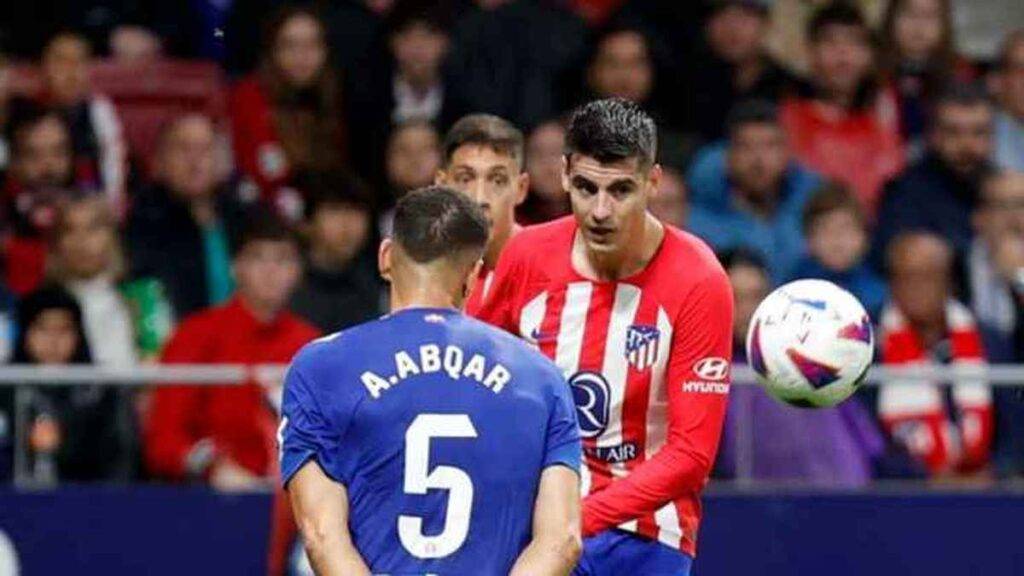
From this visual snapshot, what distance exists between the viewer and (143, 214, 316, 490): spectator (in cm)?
1238

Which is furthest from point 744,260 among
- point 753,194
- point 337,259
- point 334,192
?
point 334,192

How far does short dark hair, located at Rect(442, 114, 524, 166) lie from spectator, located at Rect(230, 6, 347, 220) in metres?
4.57

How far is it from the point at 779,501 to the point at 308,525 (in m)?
5.58

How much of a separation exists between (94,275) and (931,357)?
3.99m

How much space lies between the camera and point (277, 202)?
14.2m

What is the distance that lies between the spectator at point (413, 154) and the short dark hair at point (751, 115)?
1521 millimetres

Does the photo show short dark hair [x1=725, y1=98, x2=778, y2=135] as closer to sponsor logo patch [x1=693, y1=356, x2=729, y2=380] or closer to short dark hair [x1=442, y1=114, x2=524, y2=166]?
short dark hair [x1=442, y1=114, x2=524, y2=166]

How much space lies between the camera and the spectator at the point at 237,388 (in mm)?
12375

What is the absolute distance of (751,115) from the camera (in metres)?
14.1

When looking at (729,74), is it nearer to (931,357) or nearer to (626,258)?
(931,357)

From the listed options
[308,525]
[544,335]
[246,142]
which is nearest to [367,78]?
[246,142]

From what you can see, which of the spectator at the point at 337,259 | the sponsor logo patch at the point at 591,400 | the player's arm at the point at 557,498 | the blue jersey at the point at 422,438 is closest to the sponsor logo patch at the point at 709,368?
the sponsor logo patch at the point at 591,400

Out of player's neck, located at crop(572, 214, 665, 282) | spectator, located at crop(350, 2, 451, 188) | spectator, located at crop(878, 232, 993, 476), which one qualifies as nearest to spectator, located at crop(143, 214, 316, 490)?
spectator, located at crop(350, 2, 451, 188)

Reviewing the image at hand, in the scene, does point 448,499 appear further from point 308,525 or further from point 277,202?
point 277,202
